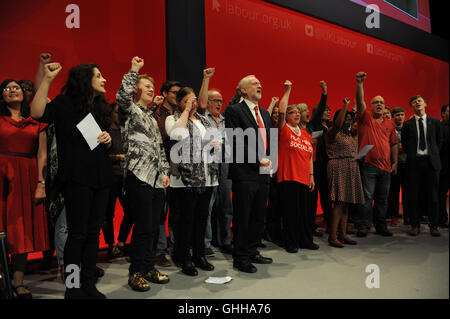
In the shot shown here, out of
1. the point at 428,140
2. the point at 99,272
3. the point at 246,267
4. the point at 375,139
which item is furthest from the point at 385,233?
the point at 99,272

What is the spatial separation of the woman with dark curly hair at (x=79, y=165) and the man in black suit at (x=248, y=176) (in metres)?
1.09

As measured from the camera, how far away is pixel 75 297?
197 centimetres

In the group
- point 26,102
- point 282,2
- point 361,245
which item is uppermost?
point 282,2

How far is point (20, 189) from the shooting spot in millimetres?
2348

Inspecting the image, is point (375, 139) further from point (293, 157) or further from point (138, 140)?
point (138, 140)

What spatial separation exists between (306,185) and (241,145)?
106 centimetres

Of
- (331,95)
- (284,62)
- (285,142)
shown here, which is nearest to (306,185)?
(285,142)

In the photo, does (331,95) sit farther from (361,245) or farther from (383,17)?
(361,245)

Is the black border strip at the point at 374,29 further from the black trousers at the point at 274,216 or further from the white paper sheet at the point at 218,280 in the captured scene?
the white paper sheet at the point at 218,280

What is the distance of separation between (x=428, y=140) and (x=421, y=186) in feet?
1.83

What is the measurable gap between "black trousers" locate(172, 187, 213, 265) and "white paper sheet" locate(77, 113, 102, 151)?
32.7 inches

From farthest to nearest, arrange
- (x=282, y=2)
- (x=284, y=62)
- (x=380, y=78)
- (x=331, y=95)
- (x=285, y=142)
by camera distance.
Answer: (x=380, y=78)
(x=331, y=95)
(x=284, y=62)
(x=282, y=2)
(x=285, y=142)

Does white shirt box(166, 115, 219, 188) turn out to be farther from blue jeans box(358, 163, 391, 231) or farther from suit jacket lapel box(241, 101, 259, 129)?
blue jeans box(358, 163, 391, 231)

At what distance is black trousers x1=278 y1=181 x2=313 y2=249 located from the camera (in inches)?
137
